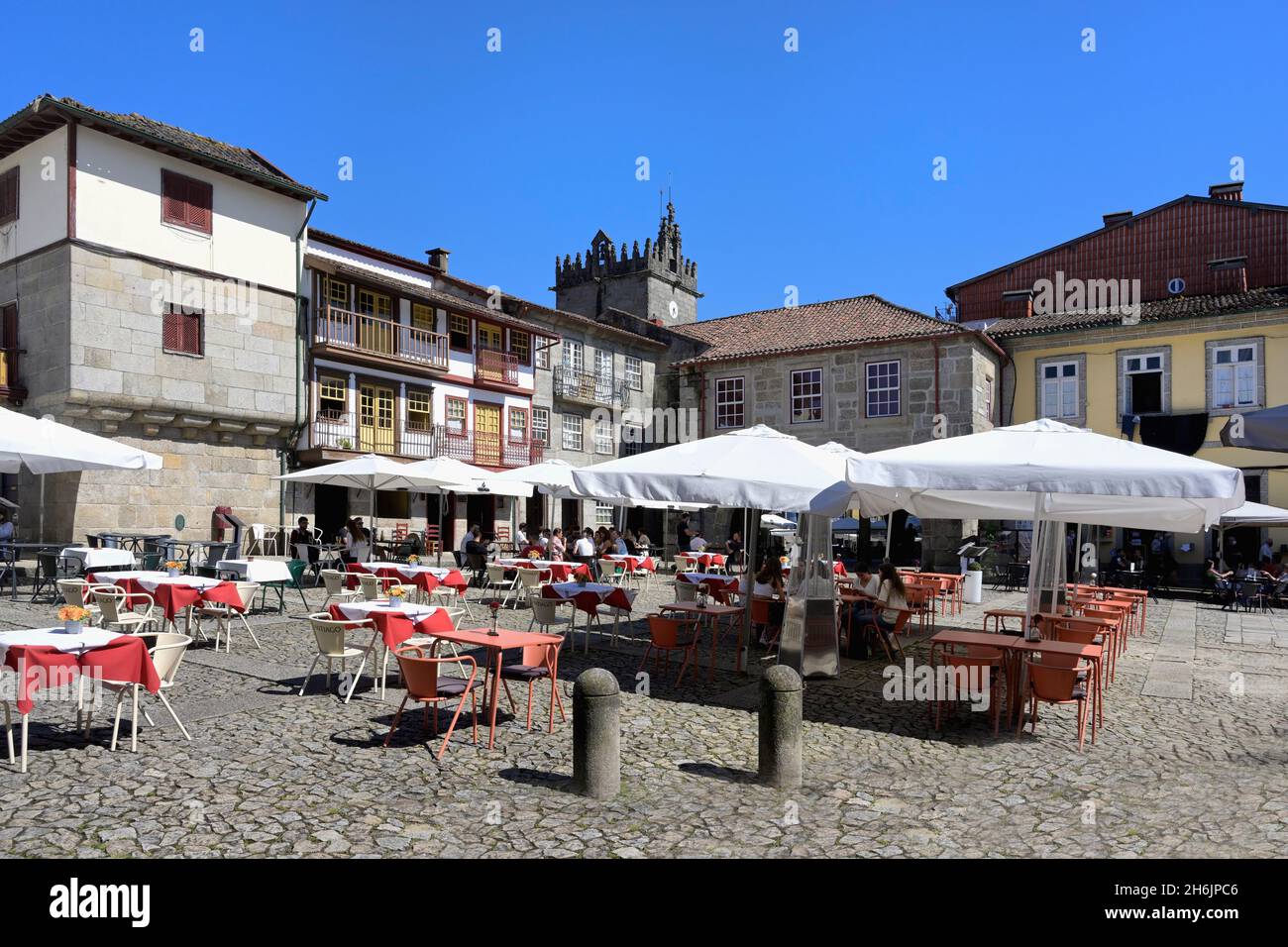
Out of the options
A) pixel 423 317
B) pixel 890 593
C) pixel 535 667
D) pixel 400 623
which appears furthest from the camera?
pixel 423 317

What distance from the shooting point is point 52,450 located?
1003cm

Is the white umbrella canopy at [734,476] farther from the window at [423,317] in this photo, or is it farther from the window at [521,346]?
the window at [521,346]

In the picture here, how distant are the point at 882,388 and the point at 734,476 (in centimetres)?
2015

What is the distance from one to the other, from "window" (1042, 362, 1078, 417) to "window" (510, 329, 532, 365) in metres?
16.3

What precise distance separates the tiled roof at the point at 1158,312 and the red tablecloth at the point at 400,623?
76.9 ft

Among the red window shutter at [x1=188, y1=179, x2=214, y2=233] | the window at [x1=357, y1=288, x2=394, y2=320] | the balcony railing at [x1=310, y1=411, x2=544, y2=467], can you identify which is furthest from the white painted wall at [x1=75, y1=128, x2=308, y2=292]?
the balcony railing at [x1=310, y1=411, x2=544, y2=467]

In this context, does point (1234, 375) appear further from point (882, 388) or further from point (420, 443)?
point (420, 443)

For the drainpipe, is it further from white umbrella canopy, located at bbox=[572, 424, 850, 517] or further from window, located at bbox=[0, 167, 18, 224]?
white umbrella canopy, located at bbox=[572, 424, 850, 517]

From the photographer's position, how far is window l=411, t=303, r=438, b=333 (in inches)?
1047

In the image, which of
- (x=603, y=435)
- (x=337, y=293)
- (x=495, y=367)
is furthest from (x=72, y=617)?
(x=603, y=435)

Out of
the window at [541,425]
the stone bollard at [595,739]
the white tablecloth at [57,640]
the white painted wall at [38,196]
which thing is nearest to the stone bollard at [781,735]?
the stone bollard at [595,739]
